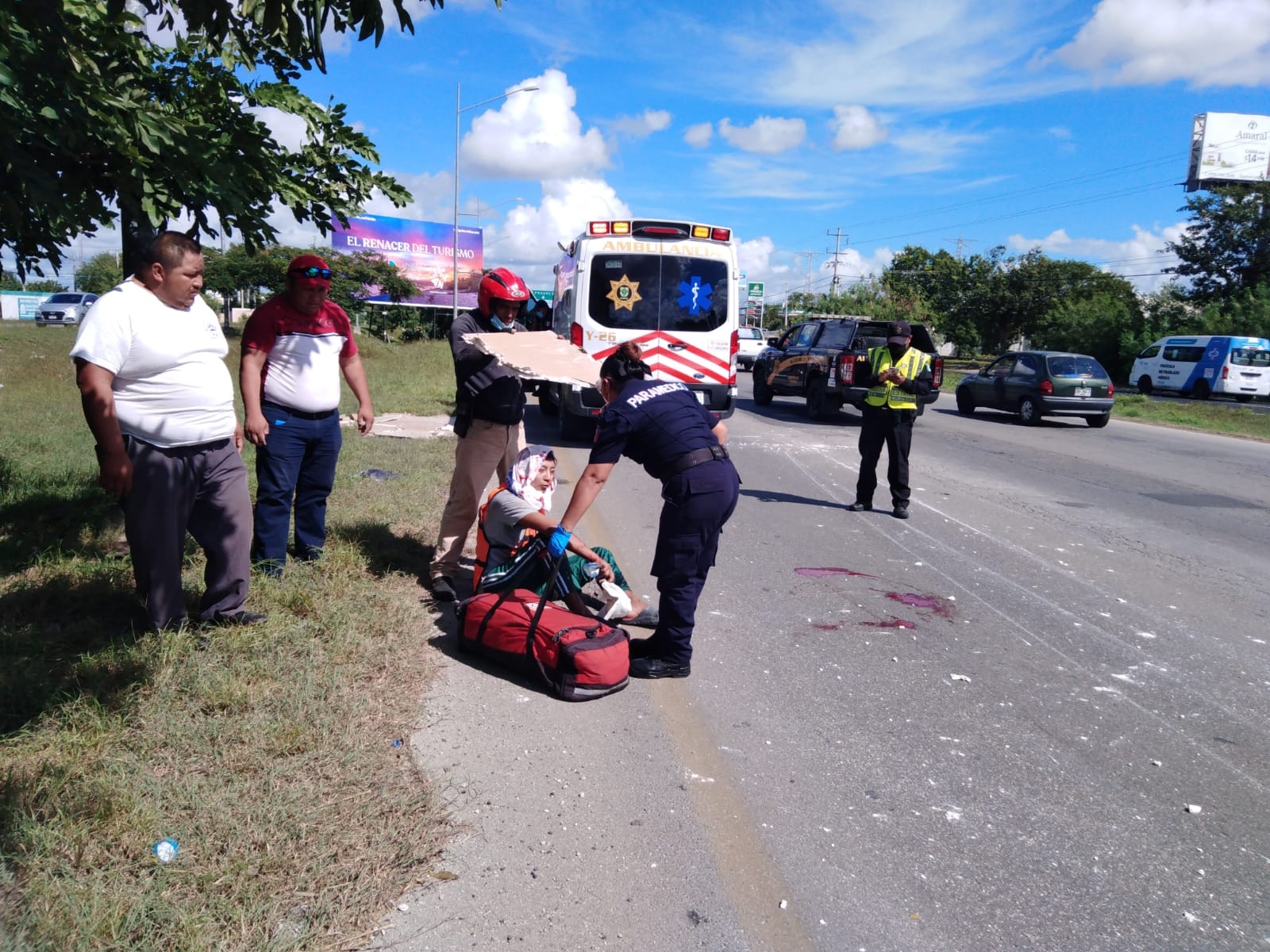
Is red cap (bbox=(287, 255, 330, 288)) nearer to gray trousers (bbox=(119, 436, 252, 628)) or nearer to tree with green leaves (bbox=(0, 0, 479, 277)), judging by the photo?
tree with green leaves (bbox=(0, 0, 479, 277))

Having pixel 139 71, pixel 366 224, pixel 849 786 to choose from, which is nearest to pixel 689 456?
pixel 849 786

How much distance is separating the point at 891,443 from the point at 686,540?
4.85m

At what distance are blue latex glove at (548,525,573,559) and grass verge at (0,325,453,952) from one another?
32.8 inches

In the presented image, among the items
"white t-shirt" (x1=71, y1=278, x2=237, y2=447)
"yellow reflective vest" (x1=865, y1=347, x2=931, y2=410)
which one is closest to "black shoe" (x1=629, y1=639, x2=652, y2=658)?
"white t-shirt" (x1=71, y1=278, x2=237, y2=447)

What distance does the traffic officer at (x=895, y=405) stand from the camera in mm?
8539

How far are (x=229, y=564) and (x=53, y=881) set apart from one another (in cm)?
196

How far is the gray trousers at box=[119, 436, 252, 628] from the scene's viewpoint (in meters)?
3.96

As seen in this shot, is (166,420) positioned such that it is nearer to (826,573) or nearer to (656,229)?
(826,573)

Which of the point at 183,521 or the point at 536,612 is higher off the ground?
the point at 183,521

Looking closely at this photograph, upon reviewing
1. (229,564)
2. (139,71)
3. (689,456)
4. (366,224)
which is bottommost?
(229,564)

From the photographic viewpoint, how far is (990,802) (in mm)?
3539

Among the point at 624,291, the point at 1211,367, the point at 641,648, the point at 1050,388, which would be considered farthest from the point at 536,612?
the point at 1211,367

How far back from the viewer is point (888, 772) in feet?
12.3

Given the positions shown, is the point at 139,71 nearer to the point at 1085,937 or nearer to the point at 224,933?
the point at 224,933
